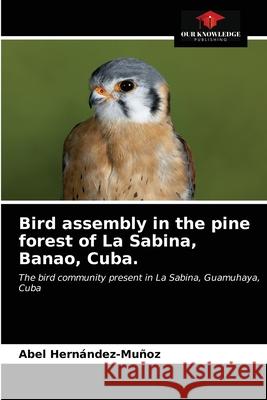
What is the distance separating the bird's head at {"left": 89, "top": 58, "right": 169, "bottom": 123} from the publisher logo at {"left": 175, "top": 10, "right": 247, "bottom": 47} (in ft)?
0.73

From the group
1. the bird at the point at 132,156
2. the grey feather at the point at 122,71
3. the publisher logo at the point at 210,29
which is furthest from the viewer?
the bird at the point at 132,156

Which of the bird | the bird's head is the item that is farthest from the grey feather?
the bird

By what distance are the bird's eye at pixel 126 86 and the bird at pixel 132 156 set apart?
4.0 inches

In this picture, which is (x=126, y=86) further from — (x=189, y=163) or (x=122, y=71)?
(x=189, y=163)

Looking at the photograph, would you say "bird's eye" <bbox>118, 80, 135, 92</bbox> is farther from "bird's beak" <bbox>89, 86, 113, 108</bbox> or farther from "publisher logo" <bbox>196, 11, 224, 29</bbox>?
"publisher logo" <bbox>196, 11, 224, 29</bbox>

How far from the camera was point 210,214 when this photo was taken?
2.60m

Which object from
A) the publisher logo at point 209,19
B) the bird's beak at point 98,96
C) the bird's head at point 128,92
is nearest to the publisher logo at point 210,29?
the publisher logo at point 209,19

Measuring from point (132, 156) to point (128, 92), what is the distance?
0.33m

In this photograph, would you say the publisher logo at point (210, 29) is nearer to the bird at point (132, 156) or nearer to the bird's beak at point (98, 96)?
the bird at point (132, 156)

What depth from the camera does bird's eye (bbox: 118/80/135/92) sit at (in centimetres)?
274

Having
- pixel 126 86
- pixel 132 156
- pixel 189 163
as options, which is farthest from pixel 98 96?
pixel 189 163

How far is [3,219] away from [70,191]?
1.67ft

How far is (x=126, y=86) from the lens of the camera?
9.07 feet

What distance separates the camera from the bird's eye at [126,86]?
9.00 feet
